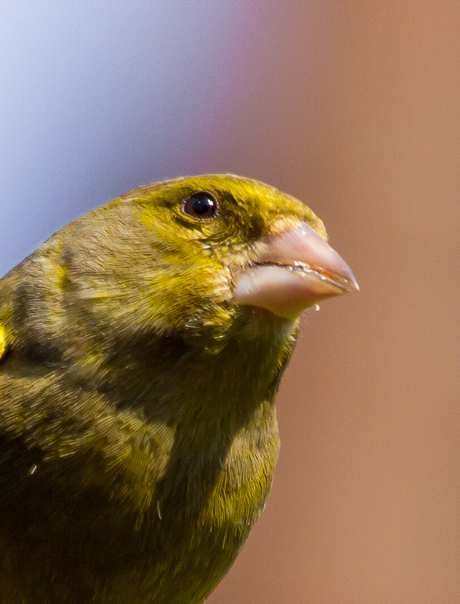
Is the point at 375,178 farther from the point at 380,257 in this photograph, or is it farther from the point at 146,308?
the point at 146,308

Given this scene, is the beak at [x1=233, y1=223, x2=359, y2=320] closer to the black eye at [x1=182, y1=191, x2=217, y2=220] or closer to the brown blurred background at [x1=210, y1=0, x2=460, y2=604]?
the black eye at [x1=182, y1=191, x2=217, y2=220]

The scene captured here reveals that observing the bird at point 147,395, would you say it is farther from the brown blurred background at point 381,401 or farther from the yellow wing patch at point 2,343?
the brown blurred background at point 381,401

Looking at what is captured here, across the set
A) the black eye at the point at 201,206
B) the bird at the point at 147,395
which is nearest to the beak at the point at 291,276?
the bird at the point at 147,395

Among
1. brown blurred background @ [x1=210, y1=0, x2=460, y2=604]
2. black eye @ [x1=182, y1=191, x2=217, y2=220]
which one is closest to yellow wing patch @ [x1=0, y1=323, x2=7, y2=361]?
black eye @ [x1=182, y1=191, x2=217, y2=220]

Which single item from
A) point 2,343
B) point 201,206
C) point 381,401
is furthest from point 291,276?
point 381,401

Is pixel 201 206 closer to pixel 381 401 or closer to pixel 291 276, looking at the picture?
pixel 291 276

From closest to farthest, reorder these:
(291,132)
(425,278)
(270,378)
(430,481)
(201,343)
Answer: (201,343)
(270,378)
(430,481)
(425,278)
(291,132)

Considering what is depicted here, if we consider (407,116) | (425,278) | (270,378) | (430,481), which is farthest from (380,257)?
(270,378)
